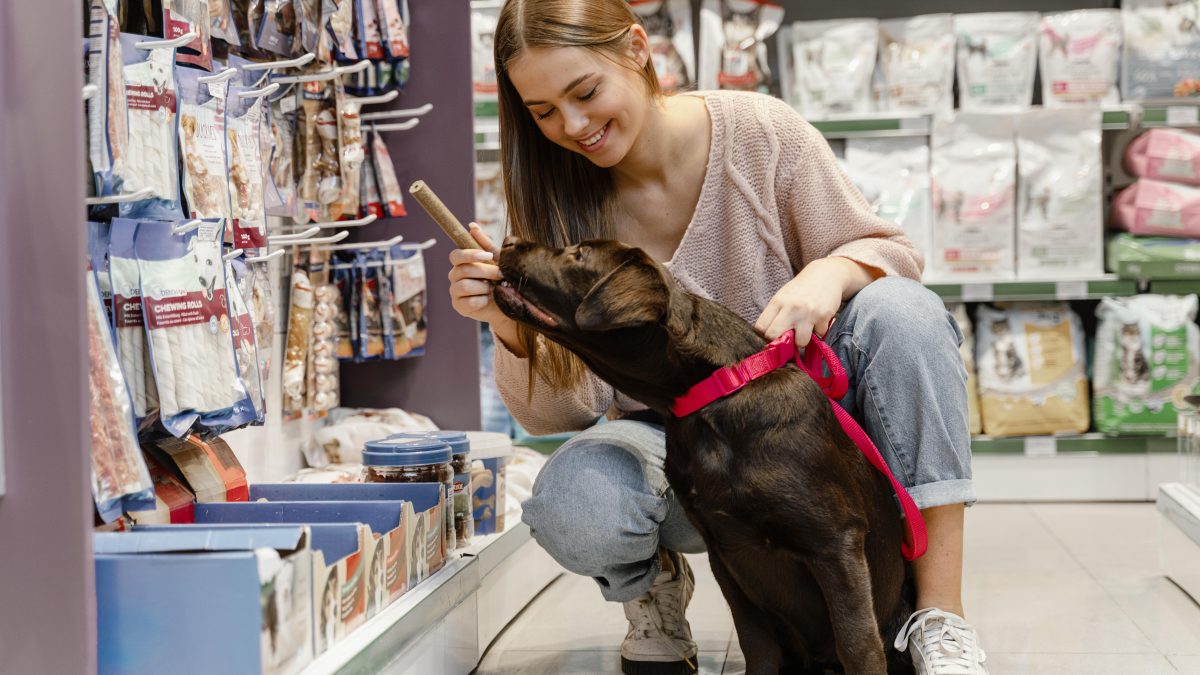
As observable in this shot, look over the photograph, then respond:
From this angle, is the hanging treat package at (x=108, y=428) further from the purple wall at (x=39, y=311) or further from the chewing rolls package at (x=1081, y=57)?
the chewing rolls package at (x=1081, y=57)

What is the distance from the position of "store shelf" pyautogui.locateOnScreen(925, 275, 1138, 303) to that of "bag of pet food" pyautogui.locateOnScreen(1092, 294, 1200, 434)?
4cm

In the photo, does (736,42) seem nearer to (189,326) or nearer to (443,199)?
(443,199)

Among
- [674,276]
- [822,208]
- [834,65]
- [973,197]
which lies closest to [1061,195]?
[973,197]

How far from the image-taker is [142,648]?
1240 mm

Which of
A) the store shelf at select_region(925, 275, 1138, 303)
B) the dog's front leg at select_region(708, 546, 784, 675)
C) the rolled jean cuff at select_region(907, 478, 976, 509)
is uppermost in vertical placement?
the store shelf at select_region(925, 275, 1138, 303)

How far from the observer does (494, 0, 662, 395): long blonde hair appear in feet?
5.75

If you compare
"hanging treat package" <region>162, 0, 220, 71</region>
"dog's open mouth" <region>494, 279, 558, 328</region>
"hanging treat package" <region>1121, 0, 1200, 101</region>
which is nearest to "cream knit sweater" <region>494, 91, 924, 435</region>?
"dog's open mouth" <region>494, 279, 558, 328</region>

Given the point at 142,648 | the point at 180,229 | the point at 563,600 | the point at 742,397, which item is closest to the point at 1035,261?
the point at 563,600

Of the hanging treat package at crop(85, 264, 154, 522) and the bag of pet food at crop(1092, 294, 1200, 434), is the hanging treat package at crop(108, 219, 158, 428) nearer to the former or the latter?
the hanging treat package at crop(85, 264, 154, 522)

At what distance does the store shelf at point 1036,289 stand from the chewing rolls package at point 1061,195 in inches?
1.6

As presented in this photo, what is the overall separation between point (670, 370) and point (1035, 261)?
8.71ft

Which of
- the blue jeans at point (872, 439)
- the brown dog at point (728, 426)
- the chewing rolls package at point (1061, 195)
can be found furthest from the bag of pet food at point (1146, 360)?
the brown dog at point (728, 426)

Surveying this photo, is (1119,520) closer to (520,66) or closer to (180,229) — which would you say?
(520,66)

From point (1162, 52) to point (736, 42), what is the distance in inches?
53.1
